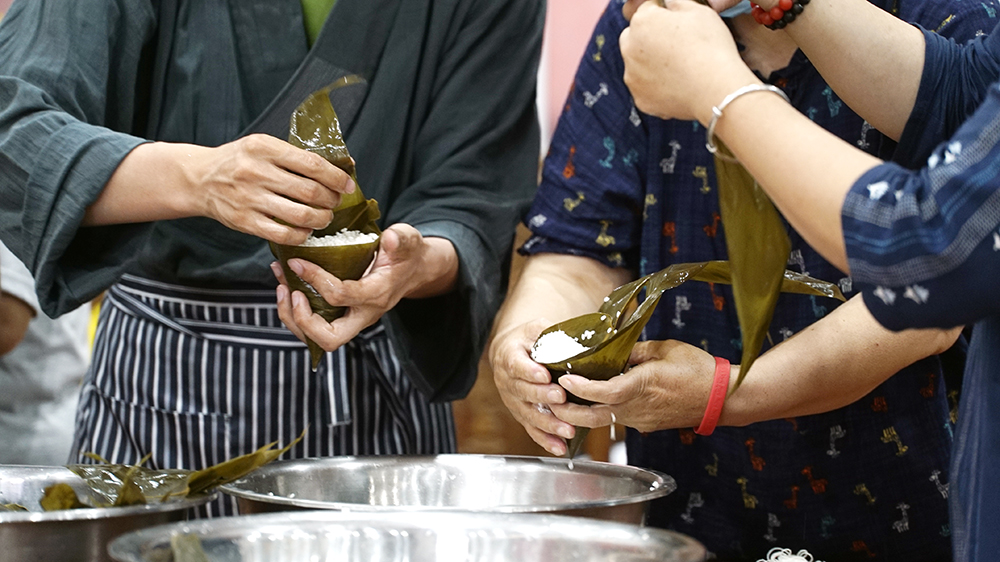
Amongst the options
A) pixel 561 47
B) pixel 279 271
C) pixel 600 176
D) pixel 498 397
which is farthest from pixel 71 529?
pixel 561 47

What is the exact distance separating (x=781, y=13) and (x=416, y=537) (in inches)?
26.7

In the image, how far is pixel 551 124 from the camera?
3.48 metres

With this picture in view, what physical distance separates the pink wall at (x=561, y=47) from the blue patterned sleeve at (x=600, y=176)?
6.31 ft

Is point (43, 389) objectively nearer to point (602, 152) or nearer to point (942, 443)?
point (602, 152)

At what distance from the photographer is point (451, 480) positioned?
3.67 ft

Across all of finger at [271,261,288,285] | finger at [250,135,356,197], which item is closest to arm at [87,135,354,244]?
finger at [250,135,356,197]

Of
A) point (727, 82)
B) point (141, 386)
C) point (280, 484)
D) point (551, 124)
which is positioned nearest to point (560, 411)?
point (280, 484)

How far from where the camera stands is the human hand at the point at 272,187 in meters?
1.15

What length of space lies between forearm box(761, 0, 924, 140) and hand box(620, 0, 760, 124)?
0.19 metres

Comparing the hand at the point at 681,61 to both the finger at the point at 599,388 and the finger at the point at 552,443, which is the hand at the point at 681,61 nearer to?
the finger at the point at 599,388

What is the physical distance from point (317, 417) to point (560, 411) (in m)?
0.48

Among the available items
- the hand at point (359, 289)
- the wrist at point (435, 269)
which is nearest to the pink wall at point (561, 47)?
the wrist at point (435, 269)

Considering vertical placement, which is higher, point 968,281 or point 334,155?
point 334,155

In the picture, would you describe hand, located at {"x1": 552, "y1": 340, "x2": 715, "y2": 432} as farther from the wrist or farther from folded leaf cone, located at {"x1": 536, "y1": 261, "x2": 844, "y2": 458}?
the wrist
